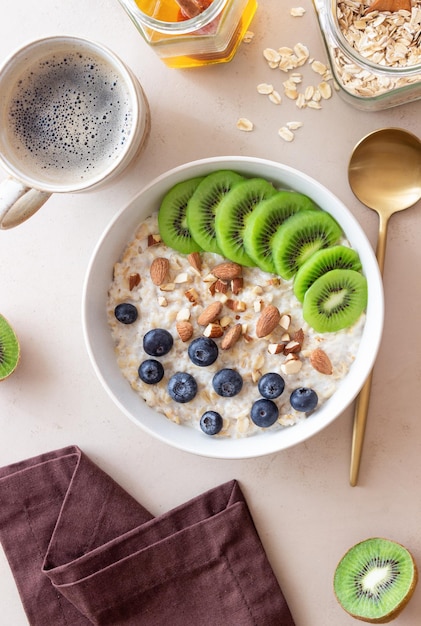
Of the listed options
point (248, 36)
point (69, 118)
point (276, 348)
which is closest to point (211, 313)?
point (276, 348)

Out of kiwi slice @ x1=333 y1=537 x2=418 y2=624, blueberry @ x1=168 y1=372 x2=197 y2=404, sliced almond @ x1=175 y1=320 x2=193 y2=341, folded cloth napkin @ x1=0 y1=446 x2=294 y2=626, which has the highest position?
sliced almond @ x1=175 y1=320 x2=193 y2=341

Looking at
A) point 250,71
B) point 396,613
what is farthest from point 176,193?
point 396,613

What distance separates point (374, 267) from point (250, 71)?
18.2 inches

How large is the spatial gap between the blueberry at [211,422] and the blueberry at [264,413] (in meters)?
0.07

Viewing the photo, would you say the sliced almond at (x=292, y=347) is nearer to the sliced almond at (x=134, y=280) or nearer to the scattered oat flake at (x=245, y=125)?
the sliced almond at (x=134, y=280)

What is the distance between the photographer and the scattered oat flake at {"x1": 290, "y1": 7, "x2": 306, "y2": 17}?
1.37 m

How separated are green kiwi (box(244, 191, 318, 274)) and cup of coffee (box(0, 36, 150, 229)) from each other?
249 millimetres

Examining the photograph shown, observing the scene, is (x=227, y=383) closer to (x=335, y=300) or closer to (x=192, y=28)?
(x=335, y=300)

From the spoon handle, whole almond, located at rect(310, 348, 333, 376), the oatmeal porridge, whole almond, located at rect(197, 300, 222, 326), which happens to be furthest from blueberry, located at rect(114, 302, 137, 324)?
the spoon handle

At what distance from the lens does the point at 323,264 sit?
4.18ft

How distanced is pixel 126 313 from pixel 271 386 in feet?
0.97

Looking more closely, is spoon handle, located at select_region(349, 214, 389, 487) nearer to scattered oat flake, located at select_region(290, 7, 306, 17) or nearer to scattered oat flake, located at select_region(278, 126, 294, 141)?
scattered oat flake, located at select_region(278, 126, 294, 141)

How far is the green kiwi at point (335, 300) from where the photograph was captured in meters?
1.27

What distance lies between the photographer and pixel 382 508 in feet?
4.68
